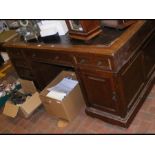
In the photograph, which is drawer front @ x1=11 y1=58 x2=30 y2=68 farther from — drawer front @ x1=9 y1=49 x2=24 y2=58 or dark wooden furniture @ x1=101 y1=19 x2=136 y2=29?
dark wooden furniture @ x1=101 y1=19 x2=136 y2=29

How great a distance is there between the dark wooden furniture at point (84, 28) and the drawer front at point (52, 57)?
0.21m

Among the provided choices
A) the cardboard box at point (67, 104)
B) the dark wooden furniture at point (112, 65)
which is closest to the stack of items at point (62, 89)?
the cardboard box at point (67, 104)

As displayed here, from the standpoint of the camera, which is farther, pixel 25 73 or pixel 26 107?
pixel 25 73

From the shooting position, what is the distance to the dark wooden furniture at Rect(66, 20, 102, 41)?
2103 mm

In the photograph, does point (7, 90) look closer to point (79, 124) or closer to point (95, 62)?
point (79, 124)

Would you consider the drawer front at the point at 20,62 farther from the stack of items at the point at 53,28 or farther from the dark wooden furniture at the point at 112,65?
the stack of items at the point at 53,28

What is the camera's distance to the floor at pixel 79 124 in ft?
7.55

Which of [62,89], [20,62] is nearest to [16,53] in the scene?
[20,62]

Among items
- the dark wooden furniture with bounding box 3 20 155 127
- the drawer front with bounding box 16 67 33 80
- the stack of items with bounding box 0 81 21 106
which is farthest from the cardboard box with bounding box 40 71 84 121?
the stack of items with bounding box 0 81 21 106

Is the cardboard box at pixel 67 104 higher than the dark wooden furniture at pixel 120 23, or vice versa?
the dark wooden furniture at pixel 120 23

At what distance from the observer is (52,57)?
2395mm

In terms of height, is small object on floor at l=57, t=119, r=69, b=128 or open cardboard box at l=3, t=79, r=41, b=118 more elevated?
open cardboard box at l=3, t=79, r=41, b=118

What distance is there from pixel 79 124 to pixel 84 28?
102 cm
